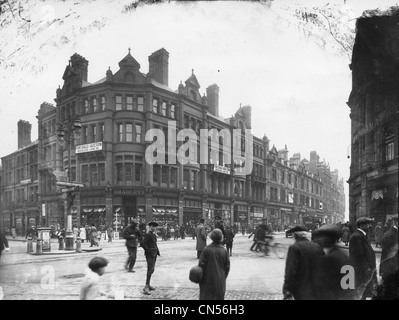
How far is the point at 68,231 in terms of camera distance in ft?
55.0

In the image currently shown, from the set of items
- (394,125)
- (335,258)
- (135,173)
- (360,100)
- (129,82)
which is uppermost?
(129,82)

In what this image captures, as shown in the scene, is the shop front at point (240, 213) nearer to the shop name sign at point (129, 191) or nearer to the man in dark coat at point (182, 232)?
the man in dark coat at point (182, 232)

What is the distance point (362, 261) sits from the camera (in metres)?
5.79

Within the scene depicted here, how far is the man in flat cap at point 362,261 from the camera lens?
19.0 ft

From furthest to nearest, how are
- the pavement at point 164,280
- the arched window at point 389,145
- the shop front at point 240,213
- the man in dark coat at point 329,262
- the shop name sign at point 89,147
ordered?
the shop front at point 240,213
the shop name sign at point 89,147
the pavement at point 164,280
the arched window at point 389,145
the man in dark coat at point 329,262

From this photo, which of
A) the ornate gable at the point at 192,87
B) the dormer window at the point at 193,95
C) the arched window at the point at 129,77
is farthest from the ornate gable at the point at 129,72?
the dormer window at the point at 193,95

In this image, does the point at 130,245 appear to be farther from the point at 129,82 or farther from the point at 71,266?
the point at 129,82

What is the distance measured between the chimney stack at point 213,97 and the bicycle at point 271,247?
434cm

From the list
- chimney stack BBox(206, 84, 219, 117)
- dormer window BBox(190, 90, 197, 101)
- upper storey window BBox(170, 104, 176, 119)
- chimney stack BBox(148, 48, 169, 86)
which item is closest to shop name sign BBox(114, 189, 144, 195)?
upper storey window BBox(170, 104, 176, 119)

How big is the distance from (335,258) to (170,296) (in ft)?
11.8

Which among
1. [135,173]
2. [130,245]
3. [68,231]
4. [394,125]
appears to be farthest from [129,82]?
[68,231]

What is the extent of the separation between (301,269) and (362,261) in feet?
5.81

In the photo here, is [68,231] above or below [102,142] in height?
below

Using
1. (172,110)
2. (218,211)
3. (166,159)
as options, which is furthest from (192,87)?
(218,211)
